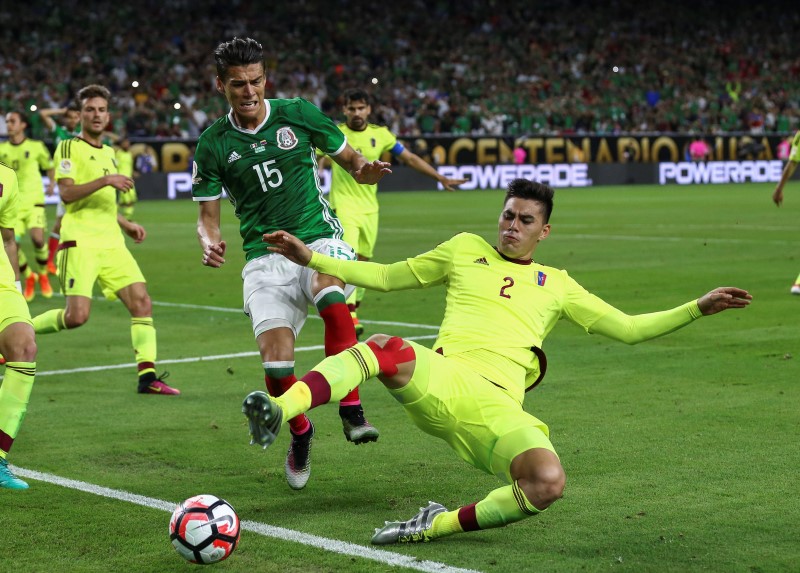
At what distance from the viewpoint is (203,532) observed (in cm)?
504

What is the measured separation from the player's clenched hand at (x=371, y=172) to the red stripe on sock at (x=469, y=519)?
6.93 ft

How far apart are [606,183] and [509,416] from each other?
38.1 metres

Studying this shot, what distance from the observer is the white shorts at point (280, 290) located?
6.77 meters

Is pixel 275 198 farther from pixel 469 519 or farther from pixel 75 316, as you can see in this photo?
pixel 75 316

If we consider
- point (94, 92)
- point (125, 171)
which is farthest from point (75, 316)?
point (125, 171)

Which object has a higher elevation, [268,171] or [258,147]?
[258,147]

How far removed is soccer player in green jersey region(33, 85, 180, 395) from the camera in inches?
387

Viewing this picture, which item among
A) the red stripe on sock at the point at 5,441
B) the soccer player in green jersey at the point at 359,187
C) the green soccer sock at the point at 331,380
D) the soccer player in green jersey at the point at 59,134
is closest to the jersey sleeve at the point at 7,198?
the red stripe on sock at the point at 5,441

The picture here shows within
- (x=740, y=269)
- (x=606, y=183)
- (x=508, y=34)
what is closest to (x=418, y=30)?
(x=508, y=34)

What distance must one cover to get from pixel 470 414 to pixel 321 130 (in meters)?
2.39

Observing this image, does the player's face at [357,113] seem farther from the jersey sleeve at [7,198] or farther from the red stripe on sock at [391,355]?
the red stripe on sock at [391,355]

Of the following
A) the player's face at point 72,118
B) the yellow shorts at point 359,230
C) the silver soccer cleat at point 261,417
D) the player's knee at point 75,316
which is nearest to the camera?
the silver soccer cleat at point 261,417

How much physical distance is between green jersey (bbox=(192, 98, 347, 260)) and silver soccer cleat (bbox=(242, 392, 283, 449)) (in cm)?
239

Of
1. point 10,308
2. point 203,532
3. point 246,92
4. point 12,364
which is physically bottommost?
point 203,532
